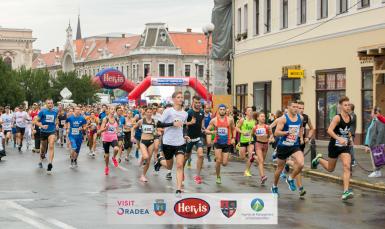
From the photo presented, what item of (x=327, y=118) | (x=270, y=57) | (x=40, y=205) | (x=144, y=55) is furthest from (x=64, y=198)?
(x=144, y=55)

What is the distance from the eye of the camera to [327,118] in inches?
1239

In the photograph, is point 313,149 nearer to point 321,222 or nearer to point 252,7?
point 321,222

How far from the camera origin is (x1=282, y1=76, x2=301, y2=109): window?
1351 inches

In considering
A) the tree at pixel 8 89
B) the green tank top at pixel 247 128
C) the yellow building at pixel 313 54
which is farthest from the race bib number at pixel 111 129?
the tree at pixel 8 89

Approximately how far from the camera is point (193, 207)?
26.2 ft

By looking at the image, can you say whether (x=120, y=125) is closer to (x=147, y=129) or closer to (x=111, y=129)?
(x=111, y=129)

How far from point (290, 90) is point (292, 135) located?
21.5 metres

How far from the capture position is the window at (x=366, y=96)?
91.8 ft

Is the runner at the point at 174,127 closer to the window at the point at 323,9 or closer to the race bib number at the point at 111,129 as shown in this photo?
the race bib number at the point at 111,129

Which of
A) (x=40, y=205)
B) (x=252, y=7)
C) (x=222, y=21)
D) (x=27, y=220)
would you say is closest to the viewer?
(x=27, y=220)

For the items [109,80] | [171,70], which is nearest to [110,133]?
[109,80]

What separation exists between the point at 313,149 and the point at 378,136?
6.93 feet

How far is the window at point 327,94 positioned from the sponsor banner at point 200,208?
22656mm

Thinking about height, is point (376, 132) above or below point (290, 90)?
below
